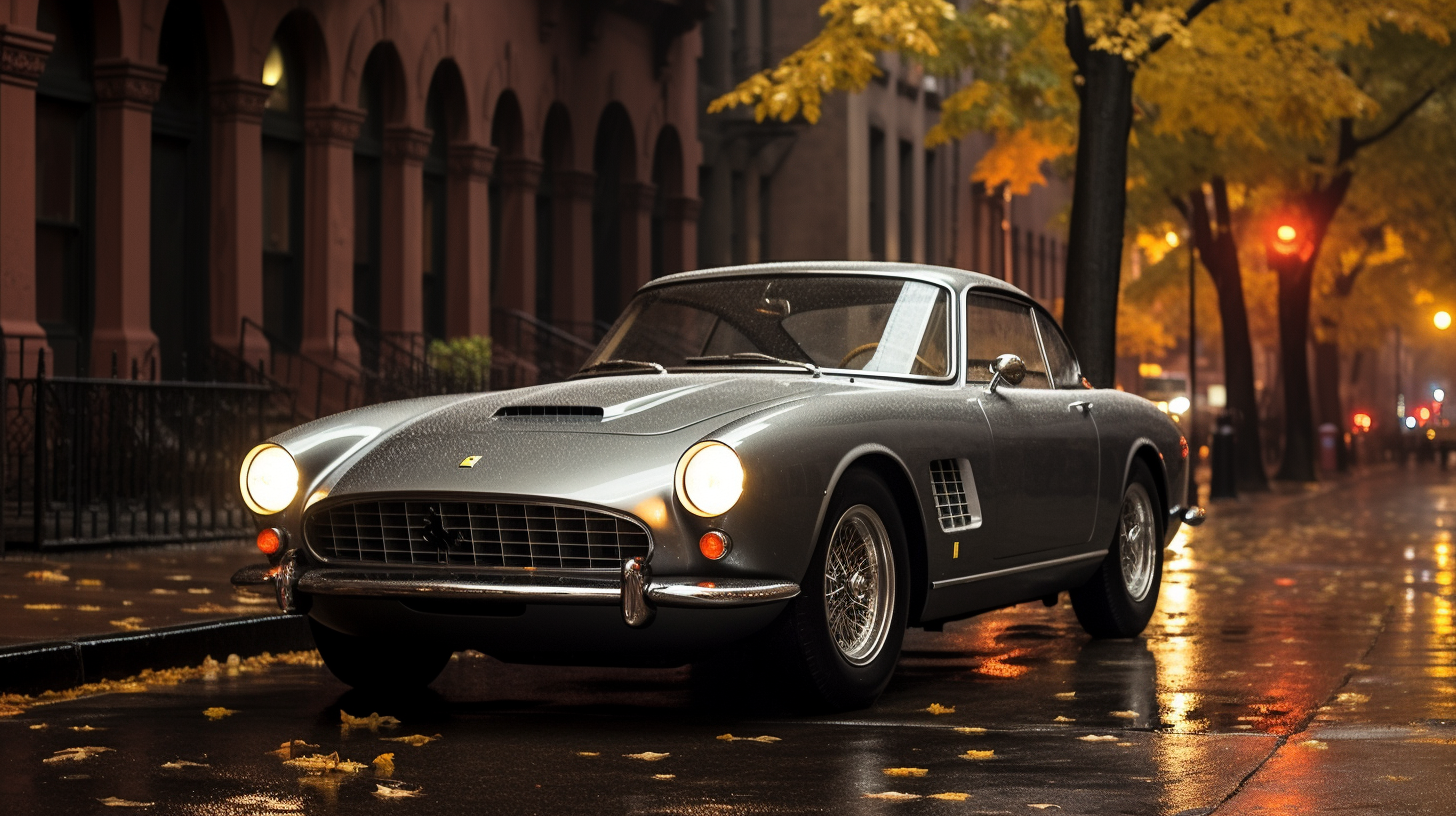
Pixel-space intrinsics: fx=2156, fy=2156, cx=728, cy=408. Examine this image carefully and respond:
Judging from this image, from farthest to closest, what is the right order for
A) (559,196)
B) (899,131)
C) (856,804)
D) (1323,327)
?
(1323,327) < (899,131) < (559,196) < (856,804)

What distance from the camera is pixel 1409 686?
8.34 m

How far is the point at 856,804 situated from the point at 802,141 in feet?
95.2

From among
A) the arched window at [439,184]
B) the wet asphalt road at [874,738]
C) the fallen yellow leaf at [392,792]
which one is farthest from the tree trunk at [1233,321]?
the fallen yellow leaf at [392,792]

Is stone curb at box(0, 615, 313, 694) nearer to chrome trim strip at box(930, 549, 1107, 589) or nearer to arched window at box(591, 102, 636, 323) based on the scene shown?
chrome trim strip at box(930, 549, 1107, 589)

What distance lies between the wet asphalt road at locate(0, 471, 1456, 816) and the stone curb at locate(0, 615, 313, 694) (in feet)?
0.88

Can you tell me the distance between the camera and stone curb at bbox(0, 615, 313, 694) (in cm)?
795

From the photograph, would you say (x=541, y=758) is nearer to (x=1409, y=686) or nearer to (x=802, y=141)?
(x=1409, y=686)

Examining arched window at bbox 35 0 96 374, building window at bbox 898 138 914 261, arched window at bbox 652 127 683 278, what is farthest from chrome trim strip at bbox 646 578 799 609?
building window at bbox 898 138 914 261

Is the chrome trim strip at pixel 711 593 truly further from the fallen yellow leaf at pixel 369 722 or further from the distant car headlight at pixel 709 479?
the fallen yellow leaf at pixel 369 722

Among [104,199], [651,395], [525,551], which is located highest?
[104,199]

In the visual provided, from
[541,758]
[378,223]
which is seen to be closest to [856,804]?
[541,758]

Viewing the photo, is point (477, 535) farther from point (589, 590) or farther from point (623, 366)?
point (623, 366)

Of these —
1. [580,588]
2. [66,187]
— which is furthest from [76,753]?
[66,187]

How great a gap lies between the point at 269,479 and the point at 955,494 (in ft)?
8.22
